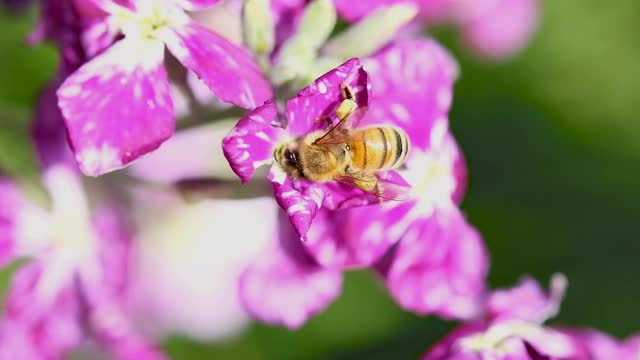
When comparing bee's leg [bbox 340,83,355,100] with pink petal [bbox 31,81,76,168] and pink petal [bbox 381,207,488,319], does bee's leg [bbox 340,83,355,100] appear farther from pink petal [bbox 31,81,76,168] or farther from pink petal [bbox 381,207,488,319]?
pink petal [bbox 31,81,76,168]

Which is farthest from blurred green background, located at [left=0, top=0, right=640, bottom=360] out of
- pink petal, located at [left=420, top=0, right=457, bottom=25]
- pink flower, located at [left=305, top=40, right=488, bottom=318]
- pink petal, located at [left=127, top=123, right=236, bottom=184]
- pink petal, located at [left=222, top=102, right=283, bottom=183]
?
pink petal, located at [left=222, top=102, right=283, bottom=183]

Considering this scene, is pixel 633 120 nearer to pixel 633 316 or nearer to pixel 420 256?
pixel 633 316

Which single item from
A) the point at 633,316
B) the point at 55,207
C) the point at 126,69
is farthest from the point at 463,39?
the point at 126,69

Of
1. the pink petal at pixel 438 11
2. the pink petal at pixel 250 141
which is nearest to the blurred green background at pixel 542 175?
the pink petal at pixel 438 11

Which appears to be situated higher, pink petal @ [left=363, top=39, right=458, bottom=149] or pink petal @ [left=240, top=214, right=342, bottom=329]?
pink petal @ [left=363, top=39, right=458, bottom=149]

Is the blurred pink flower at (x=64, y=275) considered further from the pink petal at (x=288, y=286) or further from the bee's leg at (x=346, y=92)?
the bee's leg at (x=346, y=92)

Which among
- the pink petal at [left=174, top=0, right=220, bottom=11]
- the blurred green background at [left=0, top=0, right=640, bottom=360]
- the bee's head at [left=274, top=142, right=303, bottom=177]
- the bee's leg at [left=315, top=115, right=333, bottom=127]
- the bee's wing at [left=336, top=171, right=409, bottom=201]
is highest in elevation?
the pink petal at [left=174, top=0, right=220, bottom=11]

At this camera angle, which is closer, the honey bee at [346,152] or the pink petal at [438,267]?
the honey bee at [346,152]
